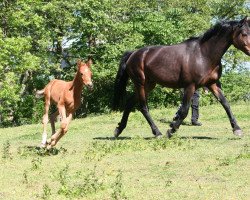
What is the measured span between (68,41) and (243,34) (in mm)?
27881

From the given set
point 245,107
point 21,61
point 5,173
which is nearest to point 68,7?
point 21,61

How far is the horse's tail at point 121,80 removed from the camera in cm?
1437

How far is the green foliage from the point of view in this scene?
108ft

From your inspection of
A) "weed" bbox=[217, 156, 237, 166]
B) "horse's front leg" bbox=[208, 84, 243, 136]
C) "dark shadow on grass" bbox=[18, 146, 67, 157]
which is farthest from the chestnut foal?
"horse's front leg" bbox=[208, 84, 243, 136]

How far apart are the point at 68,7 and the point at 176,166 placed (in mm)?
28757

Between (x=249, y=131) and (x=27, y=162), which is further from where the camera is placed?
(x=249, y=131)

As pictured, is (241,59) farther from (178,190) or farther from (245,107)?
(178,190)

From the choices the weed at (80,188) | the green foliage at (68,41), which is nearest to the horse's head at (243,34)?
the weed at (80,188)

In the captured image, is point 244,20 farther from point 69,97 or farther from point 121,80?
point 69,97

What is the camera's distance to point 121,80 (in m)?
14.5

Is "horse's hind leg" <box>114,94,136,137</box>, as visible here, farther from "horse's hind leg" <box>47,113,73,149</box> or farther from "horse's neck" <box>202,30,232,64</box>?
"horse's hind leg" <box>47,113,73,149</box>

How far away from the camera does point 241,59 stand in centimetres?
5428

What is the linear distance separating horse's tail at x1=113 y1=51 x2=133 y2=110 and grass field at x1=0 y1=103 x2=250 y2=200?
4.32ft

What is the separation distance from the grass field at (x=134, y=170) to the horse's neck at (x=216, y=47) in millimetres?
2092
